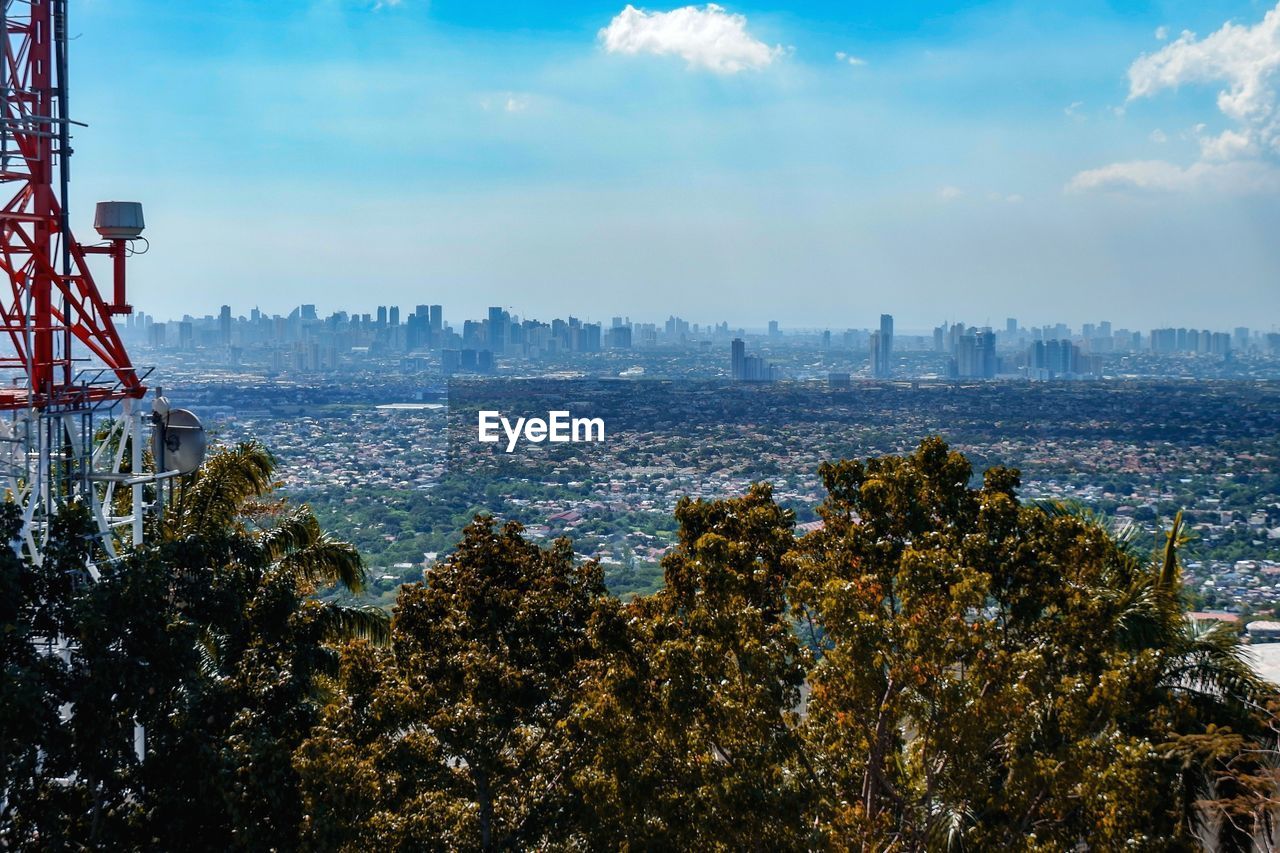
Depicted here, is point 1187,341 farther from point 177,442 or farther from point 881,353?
point 177,442

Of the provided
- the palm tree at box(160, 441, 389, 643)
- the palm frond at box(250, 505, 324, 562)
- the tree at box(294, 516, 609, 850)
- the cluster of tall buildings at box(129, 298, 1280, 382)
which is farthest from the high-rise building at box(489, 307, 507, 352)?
the tree at box(294, 516, 609, 850)

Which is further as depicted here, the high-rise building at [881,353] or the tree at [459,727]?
the high-rise building at [881,353]

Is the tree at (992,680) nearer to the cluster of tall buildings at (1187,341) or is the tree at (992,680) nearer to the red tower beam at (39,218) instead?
the red tower beam at (39,218)

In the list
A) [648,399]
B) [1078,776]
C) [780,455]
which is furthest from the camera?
[648,399]

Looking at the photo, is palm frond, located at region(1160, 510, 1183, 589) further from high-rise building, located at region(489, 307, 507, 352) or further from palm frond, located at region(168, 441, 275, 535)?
high-rise building, located at region(489, 307, 507, 352)

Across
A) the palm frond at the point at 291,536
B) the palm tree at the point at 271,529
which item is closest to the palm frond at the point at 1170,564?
the palm tree at the point at 271,529

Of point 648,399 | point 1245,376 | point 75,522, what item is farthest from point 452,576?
point 1245,376

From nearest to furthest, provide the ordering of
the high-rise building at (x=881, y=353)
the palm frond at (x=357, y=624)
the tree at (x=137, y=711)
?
the tree at (x=137, y=711) → the palm frond at (x=357, y=624) → the high-rise building at (x=881, y=353)

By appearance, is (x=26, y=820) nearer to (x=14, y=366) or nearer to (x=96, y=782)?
(x=96, y=782)

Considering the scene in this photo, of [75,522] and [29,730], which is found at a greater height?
[75,522]
